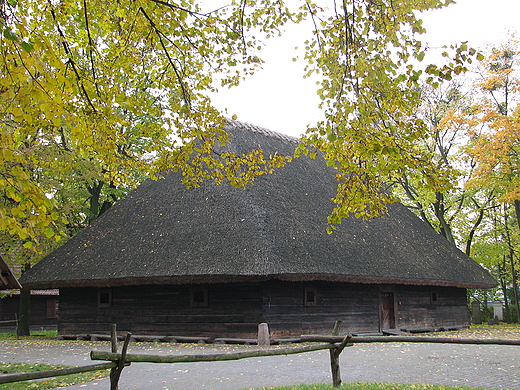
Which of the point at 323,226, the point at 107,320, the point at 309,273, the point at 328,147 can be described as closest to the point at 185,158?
the point at 328,147

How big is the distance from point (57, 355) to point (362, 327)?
10.6 m

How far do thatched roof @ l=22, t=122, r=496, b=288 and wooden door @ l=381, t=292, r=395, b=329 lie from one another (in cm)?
167

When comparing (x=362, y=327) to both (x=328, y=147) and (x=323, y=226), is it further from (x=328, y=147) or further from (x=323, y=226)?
(x=328, y=147)

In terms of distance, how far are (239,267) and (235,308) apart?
2122 millimetres

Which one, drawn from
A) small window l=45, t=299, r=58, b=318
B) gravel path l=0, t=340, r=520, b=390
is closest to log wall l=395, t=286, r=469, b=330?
gravel path l=0, t=340, r=520, b=390

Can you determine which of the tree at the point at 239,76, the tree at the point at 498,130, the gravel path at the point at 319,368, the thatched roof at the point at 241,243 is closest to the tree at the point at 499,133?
the tree at the point at 498,130

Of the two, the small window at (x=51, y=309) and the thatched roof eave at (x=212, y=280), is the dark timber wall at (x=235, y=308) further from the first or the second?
the small window at (x=51, y=309)

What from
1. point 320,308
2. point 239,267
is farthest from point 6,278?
point 320,308

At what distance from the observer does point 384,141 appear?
295 inches

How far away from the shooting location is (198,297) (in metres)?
17.7

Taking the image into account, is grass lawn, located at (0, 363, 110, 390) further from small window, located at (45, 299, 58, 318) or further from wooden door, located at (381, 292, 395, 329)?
small window, located at (45, 299, 58, 318)

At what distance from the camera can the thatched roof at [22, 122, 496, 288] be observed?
15961 mm

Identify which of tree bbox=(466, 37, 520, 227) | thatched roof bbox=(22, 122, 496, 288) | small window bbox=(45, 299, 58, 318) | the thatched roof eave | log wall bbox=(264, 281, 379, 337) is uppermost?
tree bbox=(466, 37, 520, 227)

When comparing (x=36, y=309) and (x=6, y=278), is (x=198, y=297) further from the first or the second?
(x=36, y=309)
